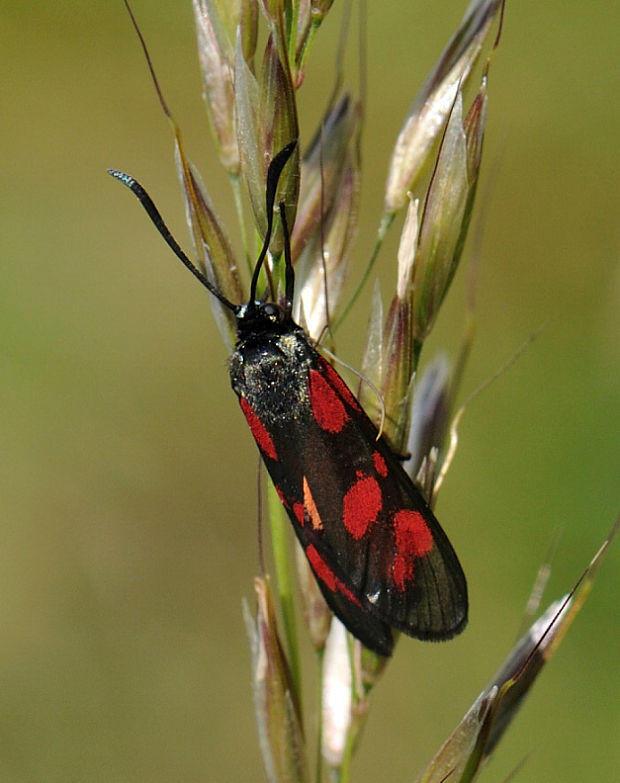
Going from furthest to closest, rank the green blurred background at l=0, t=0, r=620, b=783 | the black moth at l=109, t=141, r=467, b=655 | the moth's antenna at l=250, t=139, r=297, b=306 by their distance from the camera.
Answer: the green blurred background at l=0, t=0, r=620, b=783
the black moth at l=109, t=141, r=467, b=655
the moth's antenna at l=250, t=139, r=297, b=306

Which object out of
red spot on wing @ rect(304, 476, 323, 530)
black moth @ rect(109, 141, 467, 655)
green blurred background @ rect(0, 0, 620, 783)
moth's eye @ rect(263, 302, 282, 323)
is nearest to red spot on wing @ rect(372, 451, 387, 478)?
black moth @ rect(109, 141, 467, 655)

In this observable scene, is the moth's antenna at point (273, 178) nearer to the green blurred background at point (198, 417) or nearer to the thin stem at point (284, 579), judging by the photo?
the thin stem at point (284, 579)

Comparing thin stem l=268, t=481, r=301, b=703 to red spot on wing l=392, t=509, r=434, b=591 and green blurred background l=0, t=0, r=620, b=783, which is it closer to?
red spot on wing l=392, t=509, r=434, b=591

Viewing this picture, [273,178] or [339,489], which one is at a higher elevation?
[273,178]

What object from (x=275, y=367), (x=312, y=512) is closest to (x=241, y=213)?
(x=275, y=367)

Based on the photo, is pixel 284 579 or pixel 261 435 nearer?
pixel 284 579

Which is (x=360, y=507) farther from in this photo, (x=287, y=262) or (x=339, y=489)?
(x=287, y=262)

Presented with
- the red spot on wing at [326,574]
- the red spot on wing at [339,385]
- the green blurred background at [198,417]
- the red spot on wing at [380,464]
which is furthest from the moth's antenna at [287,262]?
the green blurred background at [198,417]
